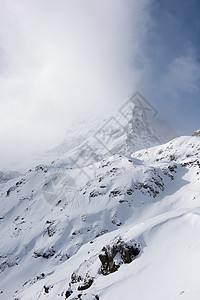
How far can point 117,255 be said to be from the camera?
21719 millimetres

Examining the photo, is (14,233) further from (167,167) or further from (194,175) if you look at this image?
(194,175)

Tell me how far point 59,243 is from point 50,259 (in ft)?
15.0

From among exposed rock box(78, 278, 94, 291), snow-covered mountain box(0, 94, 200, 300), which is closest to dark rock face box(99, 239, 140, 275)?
snow-covered mountain box(0, 94, 200, 300)

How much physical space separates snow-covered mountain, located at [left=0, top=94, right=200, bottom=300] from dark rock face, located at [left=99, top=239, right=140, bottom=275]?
0.10m

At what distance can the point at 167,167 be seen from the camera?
249ft

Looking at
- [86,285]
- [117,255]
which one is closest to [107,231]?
[117,255]

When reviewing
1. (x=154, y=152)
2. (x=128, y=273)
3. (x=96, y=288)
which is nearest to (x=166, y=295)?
(x=128, y=273)

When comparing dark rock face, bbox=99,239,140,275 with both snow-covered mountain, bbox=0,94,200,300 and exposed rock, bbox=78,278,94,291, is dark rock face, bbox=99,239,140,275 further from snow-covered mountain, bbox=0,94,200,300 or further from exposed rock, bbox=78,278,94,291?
exposed rock, bbox=78,278,94,291

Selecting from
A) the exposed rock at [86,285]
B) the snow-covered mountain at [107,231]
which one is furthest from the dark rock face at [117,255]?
the exposed rock at [86,285]

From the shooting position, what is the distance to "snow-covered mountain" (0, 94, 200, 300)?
1734cm

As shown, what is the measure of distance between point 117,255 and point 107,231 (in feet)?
120

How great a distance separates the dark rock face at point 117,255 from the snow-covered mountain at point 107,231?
10cm

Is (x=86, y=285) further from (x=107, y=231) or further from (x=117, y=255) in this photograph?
(x=107, y=231)

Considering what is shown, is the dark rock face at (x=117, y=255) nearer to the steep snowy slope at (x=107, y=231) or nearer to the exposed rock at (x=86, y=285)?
the steep snowy slope at (x=107, y=231)
